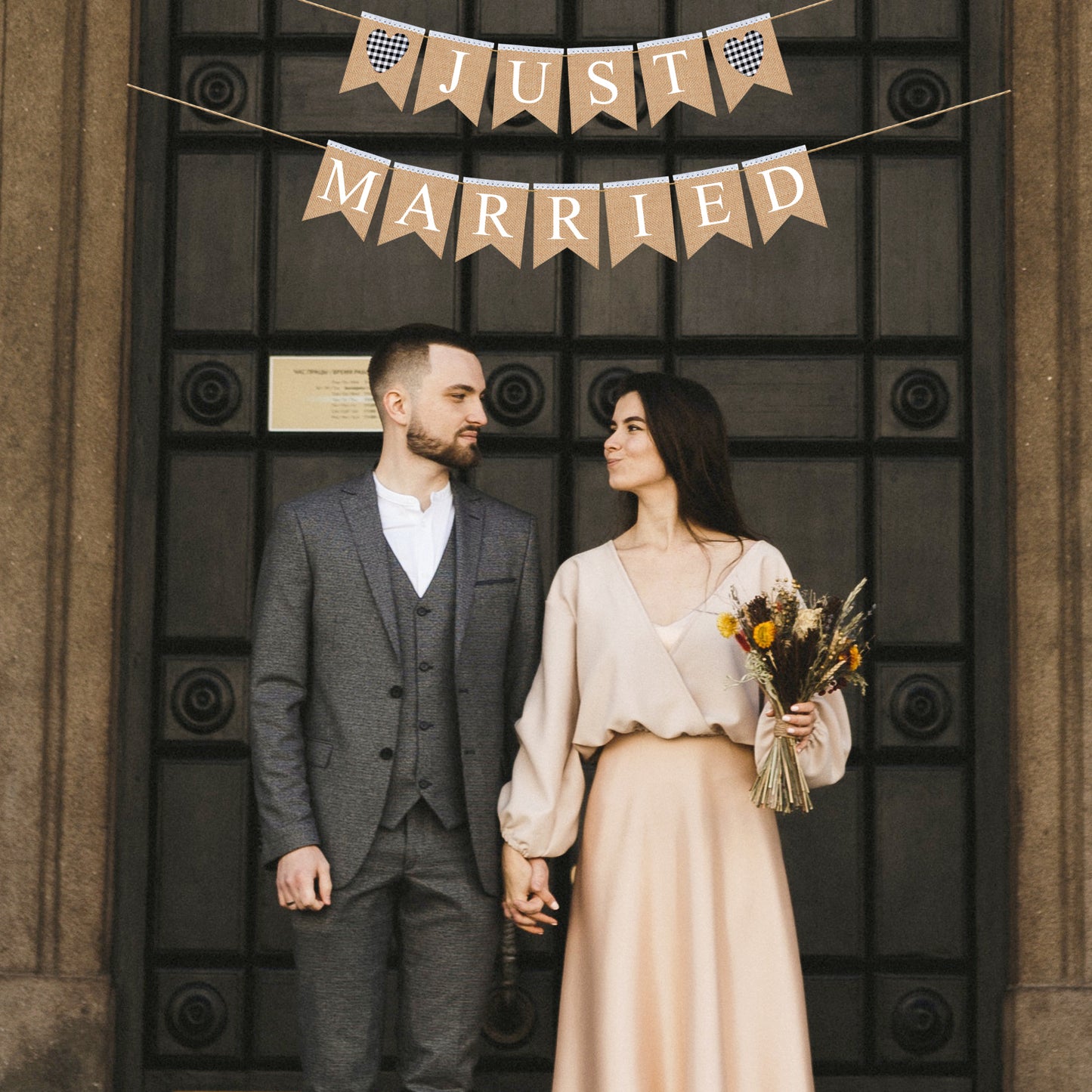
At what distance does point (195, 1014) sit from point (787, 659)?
2841mm

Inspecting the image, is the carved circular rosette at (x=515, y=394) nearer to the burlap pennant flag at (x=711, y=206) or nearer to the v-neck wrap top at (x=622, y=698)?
the burlap pennant flag at (x=711, y=206)

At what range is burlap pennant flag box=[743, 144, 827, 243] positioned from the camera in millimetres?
4367

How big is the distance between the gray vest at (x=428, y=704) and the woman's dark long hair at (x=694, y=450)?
23.5 inches

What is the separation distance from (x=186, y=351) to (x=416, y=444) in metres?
1.83

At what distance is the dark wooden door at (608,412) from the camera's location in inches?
199

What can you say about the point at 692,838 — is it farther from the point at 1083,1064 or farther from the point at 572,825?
the point at 1083,1064

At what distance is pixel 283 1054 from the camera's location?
509 cm

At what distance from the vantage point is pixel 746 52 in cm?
450

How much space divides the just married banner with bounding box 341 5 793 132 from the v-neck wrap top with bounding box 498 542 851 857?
1.59 meters

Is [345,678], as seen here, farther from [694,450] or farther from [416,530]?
[694,450]

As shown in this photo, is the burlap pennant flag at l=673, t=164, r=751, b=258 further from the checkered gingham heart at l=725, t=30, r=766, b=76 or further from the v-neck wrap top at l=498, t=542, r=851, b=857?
the v-neck wrap top at l=498, t=542, r=851, b=857

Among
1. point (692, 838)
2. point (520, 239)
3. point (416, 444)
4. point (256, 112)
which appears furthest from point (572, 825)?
point (256, 112)

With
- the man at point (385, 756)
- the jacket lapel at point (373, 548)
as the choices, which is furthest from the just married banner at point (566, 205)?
the jacket lapel at point (373, 548)

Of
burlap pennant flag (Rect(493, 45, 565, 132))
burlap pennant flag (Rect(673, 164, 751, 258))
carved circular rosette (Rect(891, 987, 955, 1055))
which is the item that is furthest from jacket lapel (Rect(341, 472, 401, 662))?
carved circular rosette (Rect(891, 987, 955, 1055))
